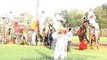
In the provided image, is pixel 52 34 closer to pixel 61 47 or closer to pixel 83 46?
pixel 83 46

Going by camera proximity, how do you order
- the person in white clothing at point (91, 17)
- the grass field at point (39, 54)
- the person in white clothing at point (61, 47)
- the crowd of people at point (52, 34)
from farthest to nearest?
the person in white clothing at point (91, 17) → the crowd of people at point (52, 34) → the grass field at point (39, 54) → the person in white clothing at point (61, 47)

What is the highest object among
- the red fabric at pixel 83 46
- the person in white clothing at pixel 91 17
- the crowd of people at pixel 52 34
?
the person in white clothing at pixel 91 17

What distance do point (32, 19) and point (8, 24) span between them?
1.87m

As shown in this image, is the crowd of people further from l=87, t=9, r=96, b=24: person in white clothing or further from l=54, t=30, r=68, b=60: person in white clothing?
l=54, t=30, r=68, b=60: person in white clothing

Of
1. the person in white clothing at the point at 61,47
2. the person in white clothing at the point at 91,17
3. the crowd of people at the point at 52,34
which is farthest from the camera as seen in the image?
the person in white clothing at the point at 91,17

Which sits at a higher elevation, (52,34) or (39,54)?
(52,34)

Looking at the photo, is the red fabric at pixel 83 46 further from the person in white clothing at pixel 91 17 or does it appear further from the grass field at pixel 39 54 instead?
the person in white clothing at pixel 91 17

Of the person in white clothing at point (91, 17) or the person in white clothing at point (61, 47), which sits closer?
the person in white clothing at point (61, 47)

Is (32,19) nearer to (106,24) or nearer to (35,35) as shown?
(35,35)

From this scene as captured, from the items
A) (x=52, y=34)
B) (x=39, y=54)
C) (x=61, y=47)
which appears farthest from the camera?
(x=52, y=34)

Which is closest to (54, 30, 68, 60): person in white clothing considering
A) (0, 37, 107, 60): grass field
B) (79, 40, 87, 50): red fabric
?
(0, 37, 107, 60): grass field

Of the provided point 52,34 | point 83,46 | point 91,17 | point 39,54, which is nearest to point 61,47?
point 39,54

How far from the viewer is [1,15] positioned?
23.9 meters

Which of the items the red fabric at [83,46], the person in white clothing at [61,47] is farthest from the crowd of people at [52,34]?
the person in white clothing at [61,47]
